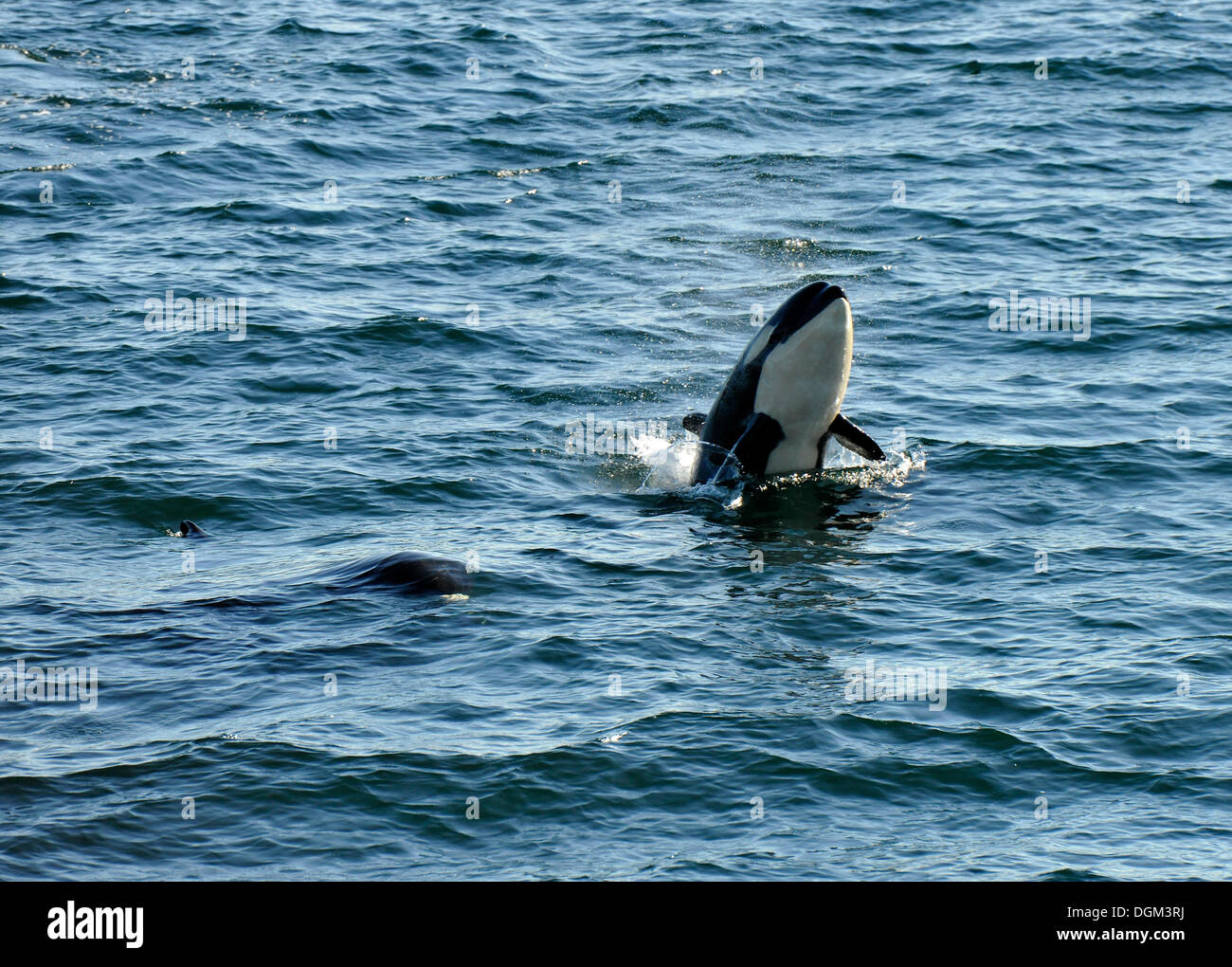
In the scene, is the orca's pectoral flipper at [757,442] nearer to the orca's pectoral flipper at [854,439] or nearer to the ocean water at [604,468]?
the ocean water at [604,468]

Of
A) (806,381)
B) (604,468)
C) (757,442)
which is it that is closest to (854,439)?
(806,381)

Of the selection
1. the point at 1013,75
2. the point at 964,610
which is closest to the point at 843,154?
the point at 1013,75

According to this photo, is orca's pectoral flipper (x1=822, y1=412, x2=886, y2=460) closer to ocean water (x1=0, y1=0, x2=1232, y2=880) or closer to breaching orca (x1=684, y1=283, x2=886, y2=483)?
breaching orca (x1=684, y1=283, x2=886, y2=483)

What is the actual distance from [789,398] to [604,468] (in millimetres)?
2414

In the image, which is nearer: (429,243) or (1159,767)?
(1159,767)

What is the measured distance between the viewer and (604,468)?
17719 mm

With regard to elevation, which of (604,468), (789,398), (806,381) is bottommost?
(604,468)

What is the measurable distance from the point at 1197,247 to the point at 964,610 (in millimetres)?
13593

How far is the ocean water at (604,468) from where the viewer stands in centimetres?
1033

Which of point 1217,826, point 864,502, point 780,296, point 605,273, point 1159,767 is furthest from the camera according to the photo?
point 605,273

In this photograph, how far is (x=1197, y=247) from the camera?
80.7ft

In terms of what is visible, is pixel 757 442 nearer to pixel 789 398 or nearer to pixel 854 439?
pixel 789 398

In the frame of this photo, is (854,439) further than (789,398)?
No

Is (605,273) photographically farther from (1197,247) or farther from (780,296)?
(1197,247)
